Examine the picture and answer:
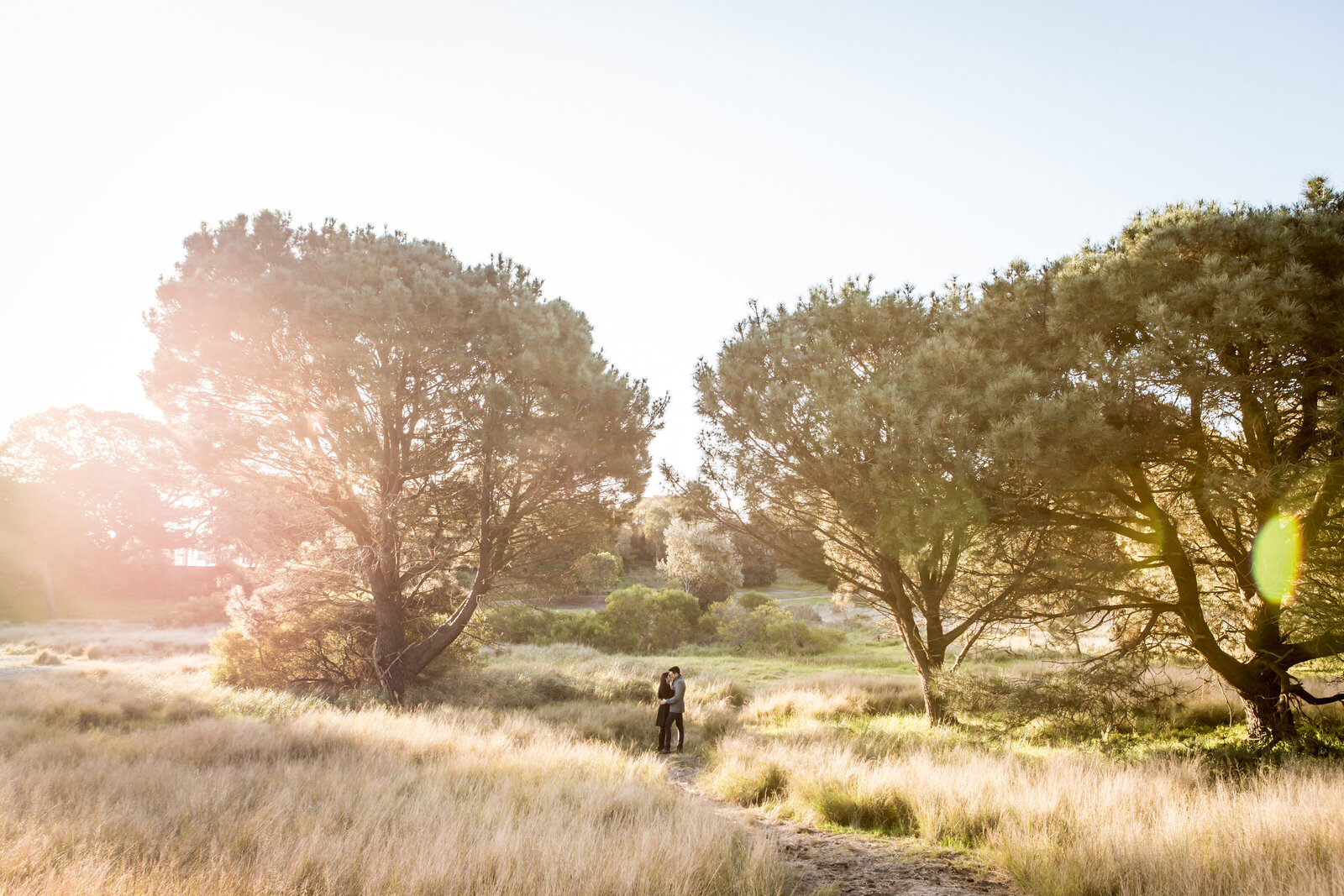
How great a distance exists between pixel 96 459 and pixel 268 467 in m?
40.7

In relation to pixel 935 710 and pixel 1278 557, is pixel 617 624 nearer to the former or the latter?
pixel 935 710

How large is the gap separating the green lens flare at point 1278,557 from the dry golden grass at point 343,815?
6730 millimetres

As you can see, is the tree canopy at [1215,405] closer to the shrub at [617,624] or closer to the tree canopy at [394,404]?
the tree canopy at [394,404]

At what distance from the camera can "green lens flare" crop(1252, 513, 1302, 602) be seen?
21.9 feet

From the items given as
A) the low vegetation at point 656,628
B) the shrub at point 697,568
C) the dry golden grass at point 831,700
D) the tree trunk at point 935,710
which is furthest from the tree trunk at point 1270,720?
the shrub at point 697,568

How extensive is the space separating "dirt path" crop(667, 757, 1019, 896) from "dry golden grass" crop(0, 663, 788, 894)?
1.66 feet

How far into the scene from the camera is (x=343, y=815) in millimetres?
5223

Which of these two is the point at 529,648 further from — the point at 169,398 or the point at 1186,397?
the point at 1186,397

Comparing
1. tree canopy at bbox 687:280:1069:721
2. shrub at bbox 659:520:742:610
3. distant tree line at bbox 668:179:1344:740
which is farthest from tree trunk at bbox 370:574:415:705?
shrub at bbox 659:520:742:610

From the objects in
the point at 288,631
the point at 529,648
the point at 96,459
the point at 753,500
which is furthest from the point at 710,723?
the point at 96,459

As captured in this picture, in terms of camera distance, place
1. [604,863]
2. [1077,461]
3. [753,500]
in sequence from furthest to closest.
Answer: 1. [753,500]
2. [1077,461]
3. [604,863]

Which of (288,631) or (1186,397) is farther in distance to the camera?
(288,631)

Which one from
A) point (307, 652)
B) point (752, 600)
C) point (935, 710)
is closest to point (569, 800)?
point (935, 710)

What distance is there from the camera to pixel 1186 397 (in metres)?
6.90
